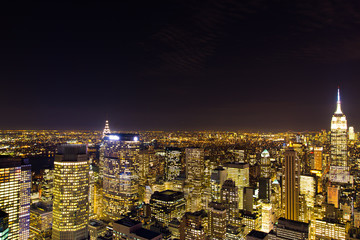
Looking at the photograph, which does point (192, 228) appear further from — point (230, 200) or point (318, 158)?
point (318, 158)

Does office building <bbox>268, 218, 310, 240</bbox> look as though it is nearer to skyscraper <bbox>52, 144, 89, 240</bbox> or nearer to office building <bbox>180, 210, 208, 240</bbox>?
office building <bbox>180, 210, 208, 240</bbox>

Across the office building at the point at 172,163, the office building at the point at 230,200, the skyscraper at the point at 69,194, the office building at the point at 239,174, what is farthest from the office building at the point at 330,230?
the office building at the point at 172,163

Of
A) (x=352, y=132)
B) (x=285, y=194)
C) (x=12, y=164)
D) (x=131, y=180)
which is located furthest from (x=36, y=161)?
(x=352, y=132)

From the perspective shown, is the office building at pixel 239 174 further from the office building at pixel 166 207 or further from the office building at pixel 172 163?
the office building at pixel 172 163

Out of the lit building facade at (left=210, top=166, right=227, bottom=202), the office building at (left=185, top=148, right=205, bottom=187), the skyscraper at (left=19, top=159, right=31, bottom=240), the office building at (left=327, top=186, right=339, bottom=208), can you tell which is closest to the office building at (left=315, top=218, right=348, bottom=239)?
the office building at (left=327, top=186, right=339, bottom=208)


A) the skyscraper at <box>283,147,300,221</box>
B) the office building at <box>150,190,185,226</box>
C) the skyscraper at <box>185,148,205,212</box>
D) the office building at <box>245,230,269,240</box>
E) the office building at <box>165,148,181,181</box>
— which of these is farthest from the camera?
the office building at <box>165,148,181,181</box>
